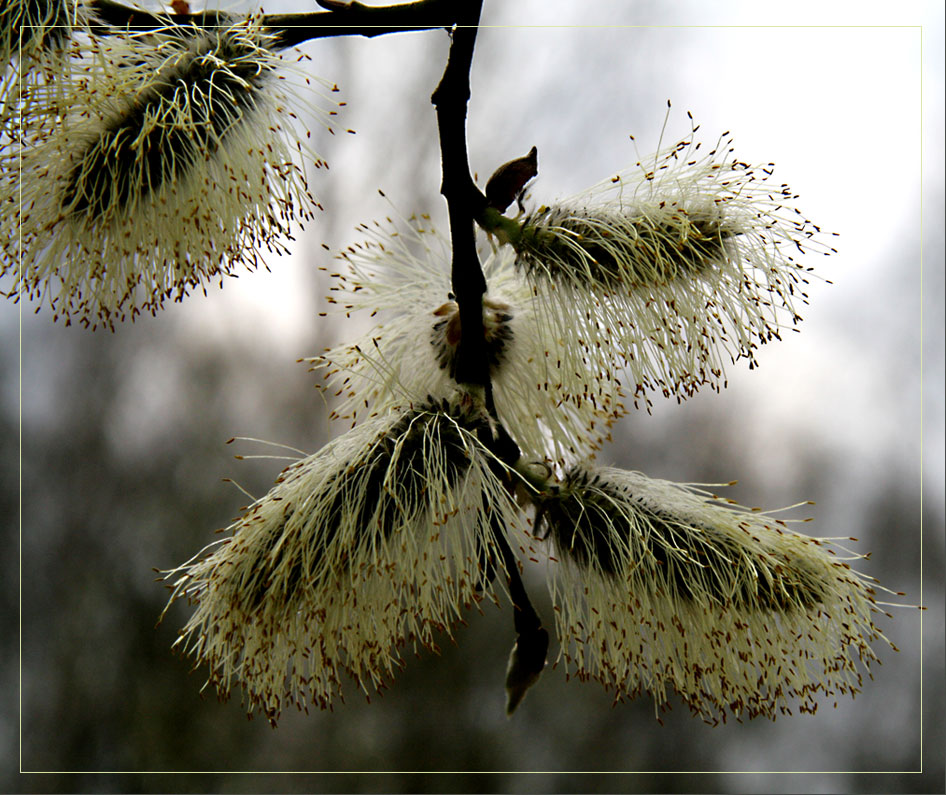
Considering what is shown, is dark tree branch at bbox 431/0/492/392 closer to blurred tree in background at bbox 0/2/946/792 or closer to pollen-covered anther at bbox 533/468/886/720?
pollen-covered anther at bbox 533/468/886/720

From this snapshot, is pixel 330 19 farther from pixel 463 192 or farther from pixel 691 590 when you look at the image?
pixel 691 590

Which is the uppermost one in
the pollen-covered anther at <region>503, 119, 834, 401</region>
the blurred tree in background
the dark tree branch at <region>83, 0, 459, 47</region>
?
the dark tree branch at <region>83, 0, 459, 47</region>

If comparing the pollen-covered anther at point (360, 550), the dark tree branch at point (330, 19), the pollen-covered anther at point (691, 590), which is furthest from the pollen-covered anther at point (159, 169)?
the pollen-covered anther at point (691, 590)

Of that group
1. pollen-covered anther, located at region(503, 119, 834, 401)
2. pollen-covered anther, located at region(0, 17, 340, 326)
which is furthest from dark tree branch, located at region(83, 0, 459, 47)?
pollen-covered anther, located at region(503, 119, 834, 401)

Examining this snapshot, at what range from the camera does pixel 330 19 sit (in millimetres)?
520

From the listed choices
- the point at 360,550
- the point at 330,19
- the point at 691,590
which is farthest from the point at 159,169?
the point at 691,590

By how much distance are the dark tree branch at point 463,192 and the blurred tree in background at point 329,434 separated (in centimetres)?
38

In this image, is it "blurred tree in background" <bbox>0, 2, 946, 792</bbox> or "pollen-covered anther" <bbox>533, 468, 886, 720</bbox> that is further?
"blurred tree in background" <bbox>0, 2, 946, 792</bbox>

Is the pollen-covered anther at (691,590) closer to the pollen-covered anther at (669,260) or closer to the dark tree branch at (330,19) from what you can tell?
the pollen-covered anther at (669,260)

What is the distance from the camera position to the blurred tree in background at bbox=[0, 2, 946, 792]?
0.94 meters

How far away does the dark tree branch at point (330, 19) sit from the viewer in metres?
0.53

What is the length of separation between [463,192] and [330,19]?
13cm

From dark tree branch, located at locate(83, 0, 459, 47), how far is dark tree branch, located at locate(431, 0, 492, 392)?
0.02m

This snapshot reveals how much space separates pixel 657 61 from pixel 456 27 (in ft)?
1.64
